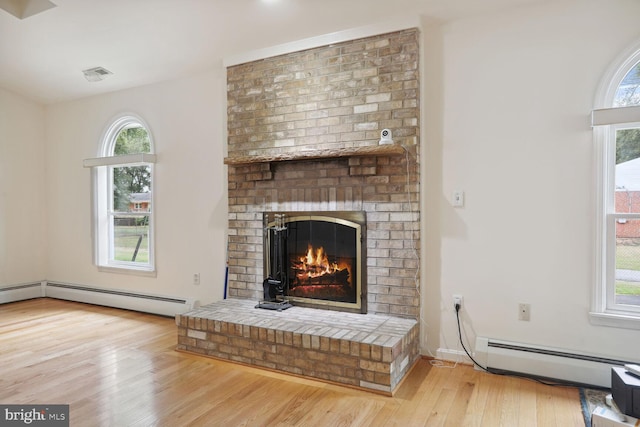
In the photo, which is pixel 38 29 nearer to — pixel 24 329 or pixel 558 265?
pixel 24 329

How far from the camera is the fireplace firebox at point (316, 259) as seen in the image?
3355mm

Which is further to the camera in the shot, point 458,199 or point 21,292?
point 21,292

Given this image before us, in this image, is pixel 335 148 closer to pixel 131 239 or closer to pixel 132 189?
pixel 132 189

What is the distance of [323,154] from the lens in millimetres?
3172

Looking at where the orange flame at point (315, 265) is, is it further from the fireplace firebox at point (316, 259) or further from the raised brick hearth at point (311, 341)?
the raised brick hearth at point (311, 341)

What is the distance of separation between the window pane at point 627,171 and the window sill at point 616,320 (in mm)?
683

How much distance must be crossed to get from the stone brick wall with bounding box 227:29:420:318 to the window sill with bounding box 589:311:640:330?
3.80 ft

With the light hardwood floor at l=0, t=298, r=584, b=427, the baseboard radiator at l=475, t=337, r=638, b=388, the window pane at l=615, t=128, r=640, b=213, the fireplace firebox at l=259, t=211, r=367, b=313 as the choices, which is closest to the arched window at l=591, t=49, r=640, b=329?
the window pane at l=615, t=128, r=640, b=213

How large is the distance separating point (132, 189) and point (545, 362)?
4.64 meters

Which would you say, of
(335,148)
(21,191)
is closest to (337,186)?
(335,148)

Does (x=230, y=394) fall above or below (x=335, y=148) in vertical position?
below

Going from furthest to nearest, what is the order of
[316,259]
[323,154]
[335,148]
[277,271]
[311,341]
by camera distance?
[277,271] → [316,259] → [335,148] → [323,154] → [311,341]

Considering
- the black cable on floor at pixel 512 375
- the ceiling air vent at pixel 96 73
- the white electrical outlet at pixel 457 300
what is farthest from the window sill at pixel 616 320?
the ceiling air vent at pixel 96 73

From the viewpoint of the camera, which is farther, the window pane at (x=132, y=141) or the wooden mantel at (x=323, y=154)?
the window pane at (x=132, y=141)
